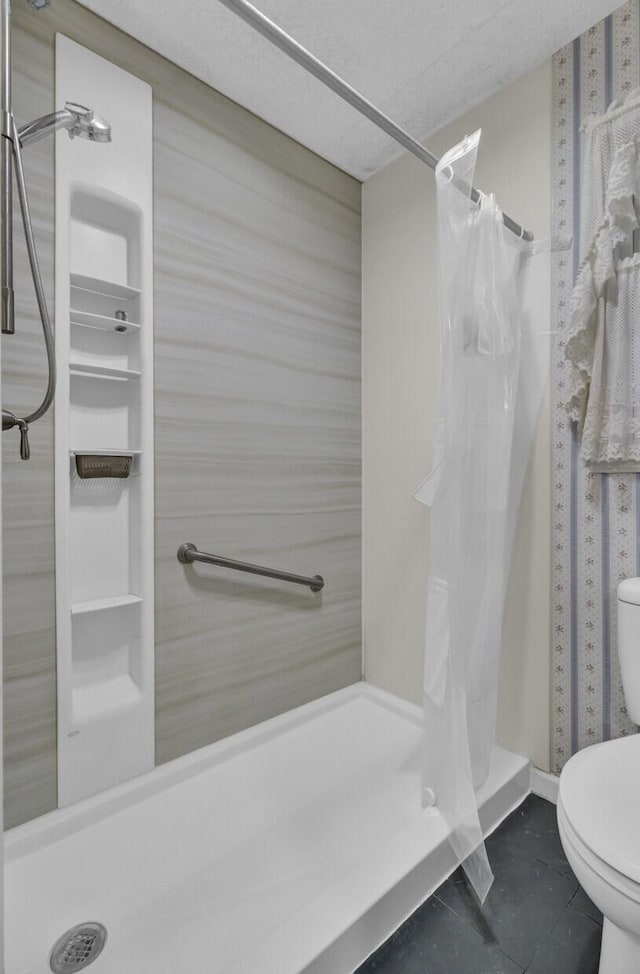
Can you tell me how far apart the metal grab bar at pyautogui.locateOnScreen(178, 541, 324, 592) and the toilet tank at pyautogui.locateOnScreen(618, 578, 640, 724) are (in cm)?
108

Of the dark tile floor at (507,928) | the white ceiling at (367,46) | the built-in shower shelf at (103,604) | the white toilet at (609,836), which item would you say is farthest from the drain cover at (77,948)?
the white ceiling at (367,46)

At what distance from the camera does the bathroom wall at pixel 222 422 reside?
146 centimetres

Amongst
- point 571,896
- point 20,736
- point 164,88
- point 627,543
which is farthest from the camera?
point 164,88

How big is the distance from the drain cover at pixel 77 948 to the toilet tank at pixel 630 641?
4.64 feet

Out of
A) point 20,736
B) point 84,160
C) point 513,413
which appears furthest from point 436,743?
point 84,160

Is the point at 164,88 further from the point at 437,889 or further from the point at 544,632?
the point at 437,889

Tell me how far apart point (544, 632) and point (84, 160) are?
79.5 inches

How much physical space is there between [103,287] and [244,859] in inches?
66.0

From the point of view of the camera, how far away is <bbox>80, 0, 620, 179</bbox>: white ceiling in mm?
1541

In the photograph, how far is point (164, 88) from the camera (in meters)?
1.70

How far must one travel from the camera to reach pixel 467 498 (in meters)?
1.47

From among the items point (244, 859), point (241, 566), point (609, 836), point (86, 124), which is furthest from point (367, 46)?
point (244, 859)

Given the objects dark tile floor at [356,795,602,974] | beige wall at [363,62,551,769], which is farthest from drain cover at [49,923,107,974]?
beige wall at [363,62,551,769]

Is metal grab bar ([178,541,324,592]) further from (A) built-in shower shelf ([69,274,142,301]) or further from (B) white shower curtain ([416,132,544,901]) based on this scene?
(A) built-in shower shelf ([69,274,142,301])
